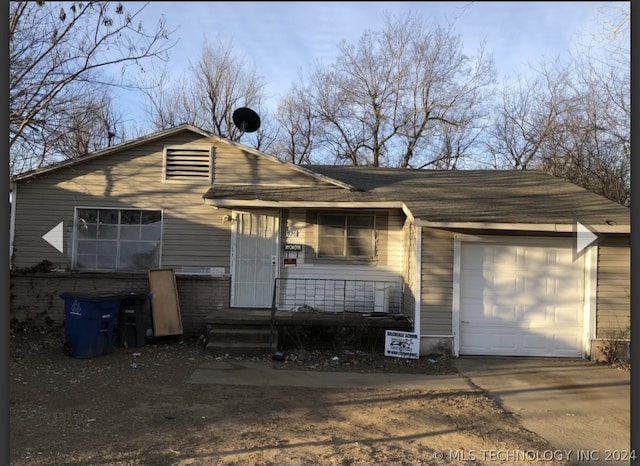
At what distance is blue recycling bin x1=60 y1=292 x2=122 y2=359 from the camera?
7.87m

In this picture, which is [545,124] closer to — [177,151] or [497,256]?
[497,256]

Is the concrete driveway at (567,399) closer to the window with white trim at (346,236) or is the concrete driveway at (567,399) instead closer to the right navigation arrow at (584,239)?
the right navigation arrow at (584,239)

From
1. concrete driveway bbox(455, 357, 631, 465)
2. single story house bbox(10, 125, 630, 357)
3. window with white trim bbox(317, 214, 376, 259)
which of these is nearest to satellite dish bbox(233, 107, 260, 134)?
single story house bbox(10, 125, 630, 357)

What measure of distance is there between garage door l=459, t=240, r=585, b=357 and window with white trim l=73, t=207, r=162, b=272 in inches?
240

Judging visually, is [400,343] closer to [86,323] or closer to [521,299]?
[521,299]

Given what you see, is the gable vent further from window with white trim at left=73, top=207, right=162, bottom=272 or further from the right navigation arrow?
the right navigation arrow

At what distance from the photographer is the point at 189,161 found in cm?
1023

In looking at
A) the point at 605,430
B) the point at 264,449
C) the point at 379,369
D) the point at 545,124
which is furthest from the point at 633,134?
the point at 545,124

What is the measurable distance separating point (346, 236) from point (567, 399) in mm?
5055

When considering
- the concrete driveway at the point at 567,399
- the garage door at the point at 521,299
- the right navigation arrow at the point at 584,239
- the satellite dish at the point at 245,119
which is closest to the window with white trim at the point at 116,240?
the satellite dish at the point at 245,119

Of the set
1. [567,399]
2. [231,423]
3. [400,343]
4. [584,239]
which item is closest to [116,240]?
[400,343]

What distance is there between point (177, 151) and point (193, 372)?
4893 millimetres

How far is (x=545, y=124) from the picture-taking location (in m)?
22.4

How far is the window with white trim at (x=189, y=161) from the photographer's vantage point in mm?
10219
